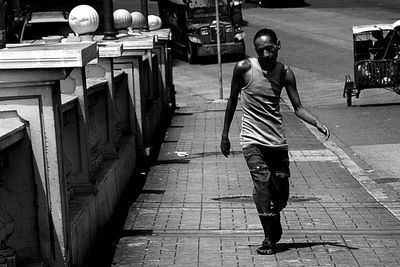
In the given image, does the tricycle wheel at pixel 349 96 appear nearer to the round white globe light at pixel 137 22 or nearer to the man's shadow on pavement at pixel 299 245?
the round white globe light at pixel 137 22

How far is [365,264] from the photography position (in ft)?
28.1

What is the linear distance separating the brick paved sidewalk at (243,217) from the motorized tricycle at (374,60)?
7690mm

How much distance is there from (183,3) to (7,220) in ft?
105

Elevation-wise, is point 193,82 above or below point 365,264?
below

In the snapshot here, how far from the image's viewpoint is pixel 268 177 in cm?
895

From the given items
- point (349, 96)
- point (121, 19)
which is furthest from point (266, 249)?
point (349, 96)

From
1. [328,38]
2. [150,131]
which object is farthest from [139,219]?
[328,38]

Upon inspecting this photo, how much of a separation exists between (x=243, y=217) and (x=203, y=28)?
2665 cm

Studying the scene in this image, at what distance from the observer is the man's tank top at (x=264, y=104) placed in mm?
8945

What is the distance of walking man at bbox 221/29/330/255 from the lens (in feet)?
29.3

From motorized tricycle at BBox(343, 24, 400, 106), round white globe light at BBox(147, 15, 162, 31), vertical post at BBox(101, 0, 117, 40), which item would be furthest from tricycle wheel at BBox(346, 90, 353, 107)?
vertical post at BBox(101, 0, 117, 40)

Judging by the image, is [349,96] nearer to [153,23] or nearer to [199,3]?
[153,23]

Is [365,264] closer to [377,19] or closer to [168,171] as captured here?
[168,171]

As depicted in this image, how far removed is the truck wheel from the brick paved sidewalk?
20791mm
